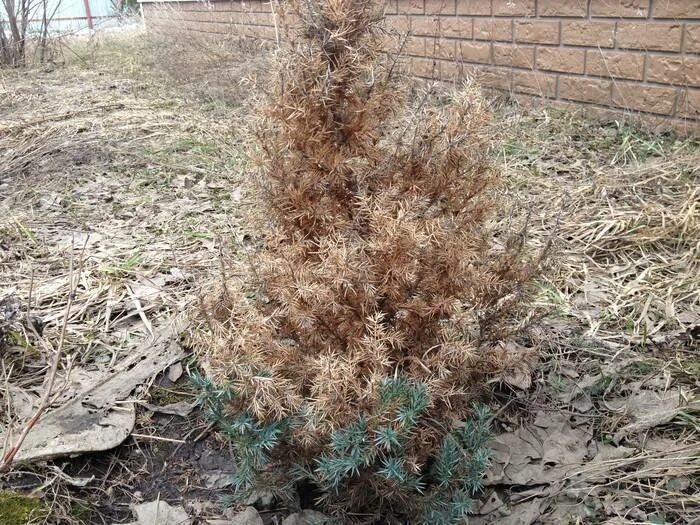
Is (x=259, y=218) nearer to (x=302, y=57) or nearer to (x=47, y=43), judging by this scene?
(x=302, y=57)

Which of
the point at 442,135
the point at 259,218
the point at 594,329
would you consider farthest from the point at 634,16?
the point at 259,218

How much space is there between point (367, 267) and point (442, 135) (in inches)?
16.1

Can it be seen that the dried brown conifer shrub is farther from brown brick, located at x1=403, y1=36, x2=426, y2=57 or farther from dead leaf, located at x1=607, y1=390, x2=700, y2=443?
brown brick, located at x1=403, y1=36, x2=426, y2=57

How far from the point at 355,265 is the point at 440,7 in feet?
14.1

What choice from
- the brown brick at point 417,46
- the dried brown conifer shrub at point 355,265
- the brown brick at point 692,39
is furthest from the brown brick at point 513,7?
the dried brown conifer shrub at point 355,265

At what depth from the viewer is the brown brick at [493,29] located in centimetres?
468

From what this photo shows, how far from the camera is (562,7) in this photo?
4.24 metres

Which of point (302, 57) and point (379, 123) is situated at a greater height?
point (302, 57)

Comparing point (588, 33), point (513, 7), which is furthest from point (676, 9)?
point (513, 7)

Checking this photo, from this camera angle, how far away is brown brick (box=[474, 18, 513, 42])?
4680 millimetres

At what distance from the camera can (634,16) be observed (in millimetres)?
3832

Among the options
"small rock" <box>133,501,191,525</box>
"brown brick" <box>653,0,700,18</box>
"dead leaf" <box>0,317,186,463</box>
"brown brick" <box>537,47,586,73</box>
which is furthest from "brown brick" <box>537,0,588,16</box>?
"small rock" <box>133,501,191,525</box>

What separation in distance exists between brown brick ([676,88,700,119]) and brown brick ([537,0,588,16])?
0.89 metres

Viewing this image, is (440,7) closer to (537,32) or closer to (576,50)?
(537,32)
